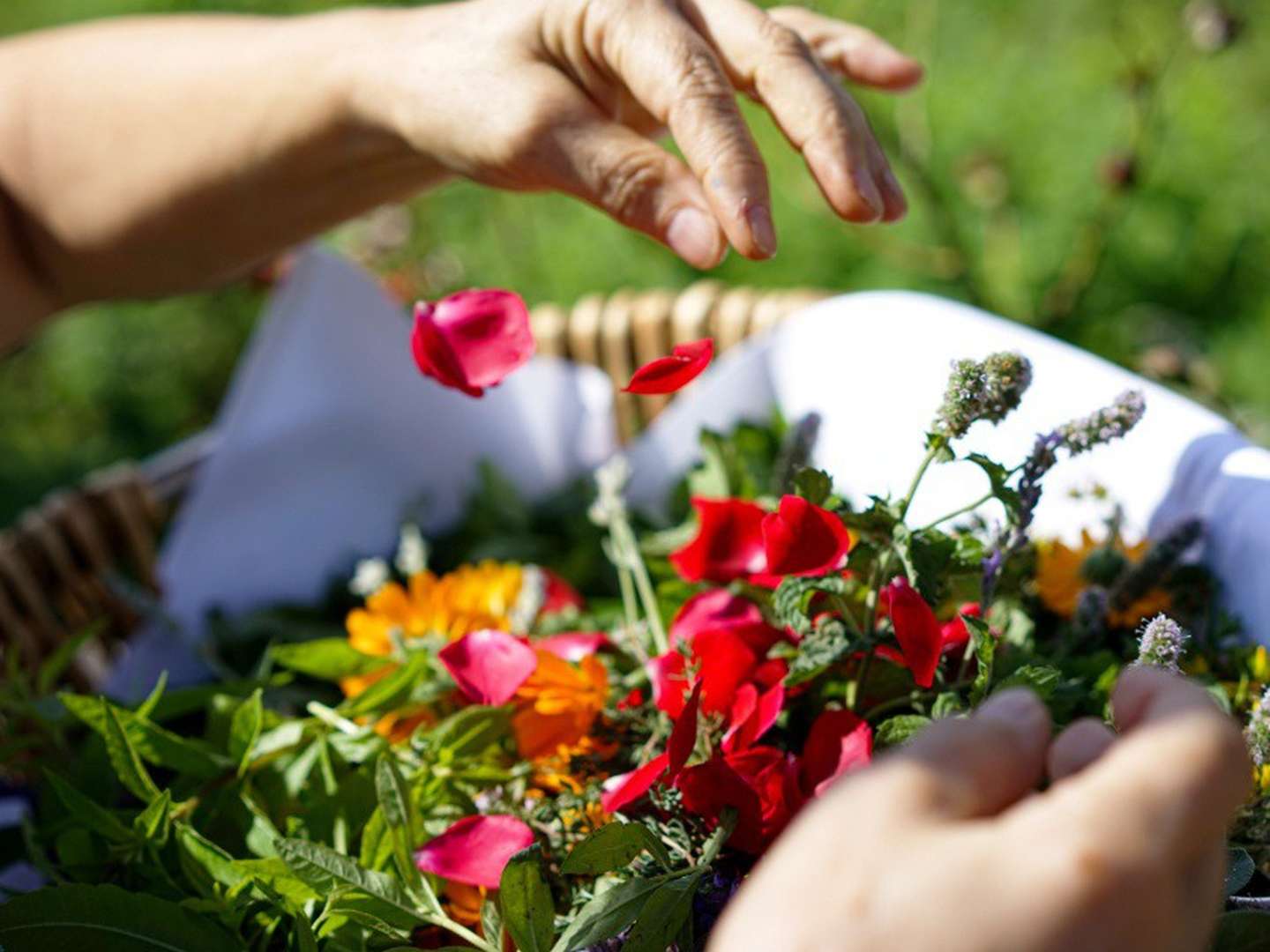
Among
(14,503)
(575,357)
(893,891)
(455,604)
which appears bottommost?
(14,503)

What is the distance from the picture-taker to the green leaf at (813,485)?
1.68 ft

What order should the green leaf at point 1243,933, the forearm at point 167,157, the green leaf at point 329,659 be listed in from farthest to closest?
the forearm at point 167,157 → the green leaf at point 329,659 → the green leaf at point 1243,933

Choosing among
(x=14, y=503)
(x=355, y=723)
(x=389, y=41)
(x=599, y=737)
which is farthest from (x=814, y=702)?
(x=14, y=503)

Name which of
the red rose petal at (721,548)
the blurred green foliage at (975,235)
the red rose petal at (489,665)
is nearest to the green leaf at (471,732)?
the red rose petal at (489,665)

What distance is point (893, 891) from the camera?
29 centimetres

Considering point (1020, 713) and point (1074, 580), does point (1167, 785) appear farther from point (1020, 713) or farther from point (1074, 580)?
point (1074, 580)

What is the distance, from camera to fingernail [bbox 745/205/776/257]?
56 cm

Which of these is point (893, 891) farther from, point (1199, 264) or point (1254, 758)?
point (1199, 264)

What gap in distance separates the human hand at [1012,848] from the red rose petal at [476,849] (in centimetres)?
21

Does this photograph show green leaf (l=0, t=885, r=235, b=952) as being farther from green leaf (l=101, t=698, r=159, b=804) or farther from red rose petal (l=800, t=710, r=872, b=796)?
red rose petal (l=800, t=710, r=872, b=796)

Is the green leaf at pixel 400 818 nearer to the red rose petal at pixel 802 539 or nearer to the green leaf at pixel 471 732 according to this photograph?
Result: the green leaf at pixel 471 732

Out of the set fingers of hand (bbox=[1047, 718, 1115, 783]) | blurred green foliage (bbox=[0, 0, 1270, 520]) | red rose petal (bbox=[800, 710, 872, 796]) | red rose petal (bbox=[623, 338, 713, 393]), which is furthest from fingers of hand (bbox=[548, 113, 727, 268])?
blurred green foliage (bbox=[0, 0, 1270, 520])

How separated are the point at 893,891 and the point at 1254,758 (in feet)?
0.80

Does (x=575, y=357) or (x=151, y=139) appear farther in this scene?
(x=575, y=357)
